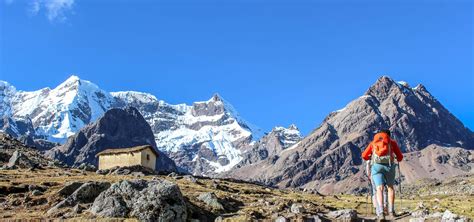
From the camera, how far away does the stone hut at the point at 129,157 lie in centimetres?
8838

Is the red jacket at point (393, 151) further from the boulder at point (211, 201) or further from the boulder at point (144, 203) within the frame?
the boulder at point (211, 201)

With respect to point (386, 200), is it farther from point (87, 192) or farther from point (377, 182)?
point (87, 192)

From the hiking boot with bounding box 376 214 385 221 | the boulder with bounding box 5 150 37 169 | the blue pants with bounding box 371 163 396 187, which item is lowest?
the hiking boot with bounding box 376 214 385 221

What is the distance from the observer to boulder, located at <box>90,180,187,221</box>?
23984 mm

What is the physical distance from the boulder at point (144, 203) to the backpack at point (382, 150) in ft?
29.5

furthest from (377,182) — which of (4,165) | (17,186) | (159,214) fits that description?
(4,165)

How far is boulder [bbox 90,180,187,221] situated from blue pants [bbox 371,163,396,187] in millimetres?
8747

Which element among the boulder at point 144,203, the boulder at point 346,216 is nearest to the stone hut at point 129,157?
the boulder at point 346,216

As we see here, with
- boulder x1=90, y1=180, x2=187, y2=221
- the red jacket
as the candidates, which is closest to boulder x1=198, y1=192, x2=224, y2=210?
boulder x1=90, y1=180, x2=187, y2=221

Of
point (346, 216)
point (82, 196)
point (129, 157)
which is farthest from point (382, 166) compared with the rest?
point (129, 157)

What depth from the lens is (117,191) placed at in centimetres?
2597

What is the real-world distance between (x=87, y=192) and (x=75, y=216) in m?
5.17

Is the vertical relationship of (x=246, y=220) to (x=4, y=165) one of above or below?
below

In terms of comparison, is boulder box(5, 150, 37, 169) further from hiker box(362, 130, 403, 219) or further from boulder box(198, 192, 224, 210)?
hiker box(362, 130, 403, 219)
